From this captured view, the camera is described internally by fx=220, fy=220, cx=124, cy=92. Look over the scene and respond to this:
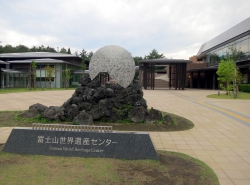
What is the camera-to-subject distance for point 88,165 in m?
4.43

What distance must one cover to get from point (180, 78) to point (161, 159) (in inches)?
1218

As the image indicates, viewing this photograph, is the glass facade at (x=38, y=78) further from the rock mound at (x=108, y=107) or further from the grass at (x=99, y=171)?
the grass at (x=99, y=171)

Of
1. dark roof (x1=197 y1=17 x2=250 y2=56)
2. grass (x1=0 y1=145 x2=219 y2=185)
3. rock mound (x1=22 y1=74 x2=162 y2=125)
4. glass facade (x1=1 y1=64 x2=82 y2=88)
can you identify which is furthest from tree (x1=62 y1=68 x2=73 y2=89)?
grass (x1=0 y1=145 x2=219 y2=185)

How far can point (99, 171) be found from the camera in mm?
4172

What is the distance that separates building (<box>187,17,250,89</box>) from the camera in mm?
30919

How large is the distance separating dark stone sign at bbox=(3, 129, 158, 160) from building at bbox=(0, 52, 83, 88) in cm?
3350

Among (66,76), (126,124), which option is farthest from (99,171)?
(66,76)

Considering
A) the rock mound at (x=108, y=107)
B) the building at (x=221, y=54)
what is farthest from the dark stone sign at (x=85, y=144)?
the building at (x=221, y=54)

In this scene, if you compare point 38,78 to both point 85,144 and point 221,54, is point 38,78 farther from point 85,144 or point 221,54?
point 85,144

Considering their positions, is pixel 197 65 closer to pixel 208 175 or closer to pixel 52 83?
pixel 52 83

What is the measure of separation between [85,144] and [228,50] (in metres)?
37.7

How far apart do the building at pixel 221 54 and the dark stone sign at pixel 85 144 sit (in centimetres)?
2821

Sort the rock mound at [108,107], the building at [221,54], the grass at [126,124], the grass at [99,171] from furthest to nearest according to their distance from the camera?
the building at [221,54]
the rock mound at [108,107]
the grass at [126,124]
the grass at [99,171]

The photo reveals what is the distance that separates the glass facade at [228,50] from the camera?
3118 cm
